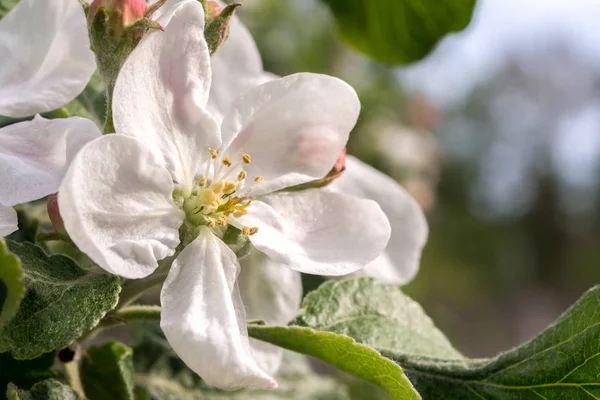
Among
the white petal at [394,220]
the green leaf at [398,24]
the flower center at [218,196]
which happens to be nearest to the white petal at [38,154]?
the flower center at [218,196]

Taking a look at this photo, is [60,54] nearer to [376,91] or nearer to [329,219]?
[329,219]

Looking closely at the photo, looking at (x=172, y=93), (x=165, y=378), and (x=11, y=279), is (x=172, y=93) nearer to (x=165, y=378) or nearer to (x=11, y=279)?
(x=11, y=279)

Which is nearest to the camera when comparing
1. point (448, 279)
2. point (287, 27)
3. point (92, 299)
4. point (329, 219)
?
point (92, 299)

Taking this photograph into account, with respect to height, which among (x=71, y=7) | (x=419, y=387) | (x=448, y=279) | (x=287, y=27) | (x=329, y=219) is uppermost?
(x=71, y=7)

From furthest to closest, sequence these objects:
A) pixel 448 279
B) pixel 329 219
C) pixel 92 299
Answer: pixel 448 279 < pixel 329 219 < pixel 92 299

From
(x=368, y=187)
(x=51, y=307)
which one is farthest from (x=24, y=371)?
(x=368, y=187)

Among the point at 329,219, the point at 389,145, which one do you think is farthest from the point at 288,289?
the point at 389,145

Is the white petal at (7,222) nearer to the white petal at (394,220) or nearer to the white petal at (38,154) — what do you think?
the white petal at (38,154)
